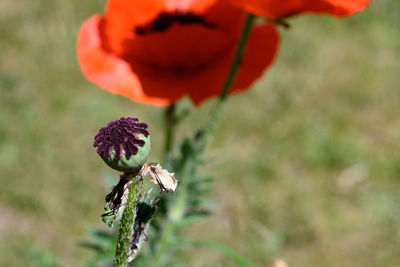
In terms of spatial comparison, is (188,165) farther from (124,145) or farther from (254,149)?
(254,149)

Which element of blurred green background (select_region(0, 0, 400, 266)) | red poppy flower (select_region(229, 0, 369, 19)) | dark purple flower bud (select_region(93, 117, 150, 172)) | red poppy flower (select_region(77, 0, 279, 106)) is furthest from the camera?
blurred green background (select_region(0, 0, 400, 266))

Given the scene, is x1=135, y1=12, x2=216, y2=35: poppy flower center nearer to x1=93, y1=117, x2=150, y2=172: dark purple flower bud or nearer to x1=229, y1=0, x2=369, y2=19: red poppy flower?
x1=229, y1=0, x2=369, y2=19: red poppy flower

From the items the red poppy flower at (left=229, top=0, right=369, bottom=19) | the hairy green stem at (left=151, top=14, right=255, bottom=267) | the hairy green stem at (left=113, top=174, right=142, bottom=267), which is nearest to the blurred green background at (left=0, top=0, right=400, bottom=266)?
the hairy green stem at (left=151, top=14, right=255, bottom=267)

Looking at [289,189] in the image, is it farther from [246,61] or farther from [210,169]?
[246,61]

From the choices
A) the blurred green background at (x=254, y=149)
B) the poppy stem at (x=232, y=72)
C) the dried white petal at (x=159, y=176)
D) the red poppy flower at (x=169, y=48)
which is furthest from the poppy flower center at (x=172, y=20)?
the blurred green background at (x=254, y=149)

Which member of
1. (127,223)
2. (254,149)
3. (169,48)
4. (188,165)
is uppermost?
(254,149)

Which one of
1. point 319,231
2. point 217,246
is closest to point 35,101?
point 319,231

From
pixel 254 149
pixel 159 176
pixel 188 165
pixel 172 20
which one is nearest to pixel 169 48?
pixel 172 20
